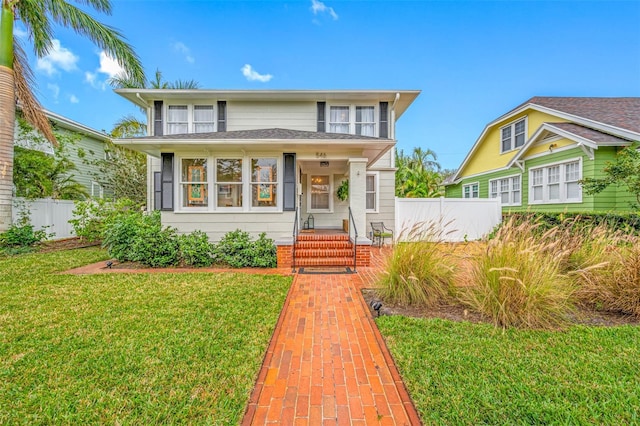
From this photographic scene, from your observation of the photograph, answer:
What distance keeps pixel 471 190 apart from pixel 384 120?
10.4 m

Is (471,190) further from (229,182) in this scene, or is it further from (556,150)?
(229,182)

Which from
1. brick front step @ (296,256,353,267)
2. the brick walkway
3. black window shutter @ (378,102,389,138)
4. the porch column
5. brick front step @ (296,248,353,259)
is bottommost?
the brick walkway

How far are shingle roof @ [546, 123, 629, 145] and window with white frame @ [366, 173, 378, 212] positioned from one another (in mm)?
7262

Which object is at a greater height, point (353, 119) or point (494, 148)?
point (353, 119)

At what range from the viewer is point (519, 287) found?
12.1 feet

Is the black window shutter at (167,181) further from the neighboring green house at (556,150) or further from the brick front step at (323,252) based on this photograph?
the neighboring green house at (556,150)

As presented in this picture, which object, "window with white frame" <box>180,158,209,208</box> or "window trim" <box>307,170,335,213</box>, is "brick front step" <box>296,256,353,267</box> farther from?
"window trim" <box>307,170,335,213</box>

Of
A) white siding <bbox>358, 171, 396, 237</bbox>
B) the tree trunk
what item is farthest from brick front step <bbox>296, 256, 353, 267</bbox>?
the tree trunk

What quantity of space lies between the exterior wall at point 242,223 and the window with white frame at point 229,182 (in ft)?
1.35

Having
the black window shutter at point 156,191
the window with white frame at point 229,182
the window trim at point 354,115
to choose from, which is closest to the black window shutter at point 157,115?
the black window shutter at point 156,191

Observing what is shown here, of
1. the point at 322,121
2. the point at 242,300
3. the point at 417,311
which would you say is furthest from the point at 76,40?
the point at 417,311

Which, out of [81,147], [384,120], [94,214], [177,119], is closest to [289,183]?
[384,120]

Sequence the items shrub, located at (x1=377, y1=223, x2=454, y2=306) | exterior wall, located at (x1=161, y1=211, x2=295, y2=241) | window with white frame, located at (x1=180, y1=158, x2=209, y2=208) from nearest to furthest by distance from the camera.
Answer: shrub, located at (x1=377, y1=223, x2=454, y2=306) → exterior wall, located at (x1=161, y1=211, x2=295, y2=241) → window with white frame, located at (x1=180, y1=158, x2=209, y2=208)

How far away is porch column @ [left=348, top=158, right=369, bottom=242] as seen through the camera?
27.0 ft
